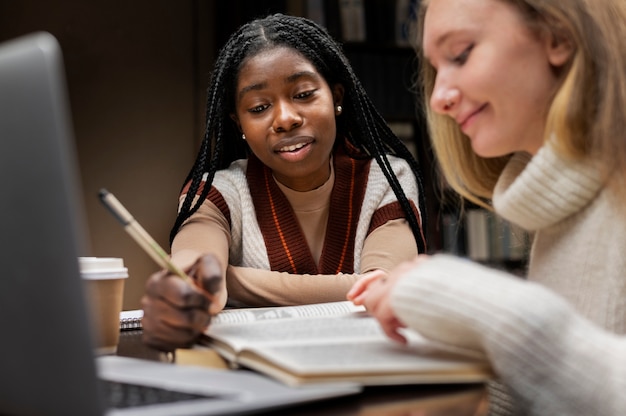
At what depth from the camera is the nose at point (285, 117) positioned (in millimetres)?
1459

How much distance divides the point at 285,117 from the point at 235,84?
164mm

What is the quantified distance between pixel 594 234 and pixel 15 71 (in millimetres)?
549

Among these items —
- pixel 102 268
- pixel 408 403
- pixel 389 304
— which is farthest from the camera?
pixel 102 268

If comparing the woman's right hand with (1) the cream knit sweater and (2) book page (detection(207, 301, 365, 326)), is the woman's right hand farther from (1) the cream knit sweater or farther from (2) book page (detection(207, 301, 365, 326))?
(1) the cream knit sweater

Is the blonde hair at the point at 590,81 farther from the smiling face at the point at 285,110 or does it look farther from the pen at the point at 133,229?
the smiling face at the point at 285,110

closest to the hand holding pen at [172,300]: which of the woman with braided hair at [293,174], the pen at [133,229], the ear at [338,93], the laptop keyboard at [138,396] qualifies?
the pen at [133,229]

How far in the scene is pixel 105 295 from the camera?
3.02 feet

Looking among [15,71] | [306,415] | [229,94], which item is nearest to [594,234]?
[306,415]

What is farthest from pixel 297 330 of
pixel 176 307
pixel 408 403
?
pixel 408 403

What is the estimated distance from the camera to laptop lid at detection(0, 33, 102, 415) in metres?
0.44

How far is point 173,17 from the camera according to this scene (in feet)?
10.0

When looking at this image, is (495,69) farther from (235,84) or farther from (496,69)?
(235,84)

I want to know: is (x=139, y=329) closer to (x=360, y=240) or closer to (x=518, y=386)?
(x=360, y=240)

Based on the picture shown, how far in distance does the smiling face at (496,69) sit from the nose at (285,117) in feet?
2.04
